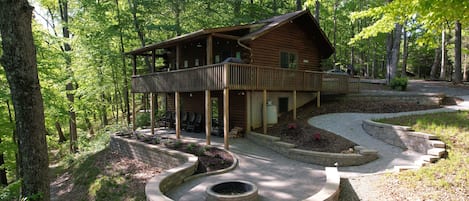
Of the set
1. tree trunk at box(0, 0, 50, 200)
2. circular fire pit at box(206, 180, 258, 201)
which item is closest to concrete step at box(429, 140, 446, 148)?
circular fire pit at box(206, 180, 258, 201)

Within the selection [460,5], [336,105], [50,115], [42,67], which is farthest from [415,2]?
[50,115]

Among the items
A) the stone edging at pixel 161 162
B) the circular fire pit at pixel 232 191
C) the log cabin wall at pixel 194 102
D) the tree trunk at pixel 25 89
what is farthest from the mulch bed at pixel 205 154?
the tree trunk at pixel 25 89

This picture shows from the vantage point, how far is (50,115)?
616 inches

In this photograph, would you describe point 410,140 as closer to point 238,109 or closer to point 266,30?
point 266,30

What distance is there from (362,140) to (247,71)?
5428mm

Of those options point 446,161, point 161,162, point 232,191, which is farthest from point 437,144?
point 161,162

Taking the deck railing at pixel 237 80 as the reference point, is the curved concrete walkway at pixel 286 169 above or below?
below

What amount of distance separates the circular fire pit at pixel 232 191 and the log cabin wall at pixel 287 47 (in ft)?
28.8

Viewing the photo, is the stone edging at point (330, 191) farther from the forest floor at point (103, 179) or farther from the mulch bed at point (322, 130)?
the forest floor at point (103, 179)

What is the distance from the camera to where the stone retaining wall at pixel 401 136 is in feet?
30.5

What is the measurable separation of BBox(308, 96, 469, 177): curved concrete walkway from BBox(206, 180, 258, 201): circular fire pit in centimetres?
329

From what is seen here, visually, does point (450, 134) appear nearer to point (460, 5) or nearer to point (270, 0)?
point (460, 5)

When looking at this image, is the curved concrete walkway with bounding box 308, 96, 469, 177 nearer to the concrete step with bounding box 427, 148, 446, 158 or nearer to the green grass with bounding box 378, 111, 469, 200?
the concrete step with bounding box 427, 148, 446, 158

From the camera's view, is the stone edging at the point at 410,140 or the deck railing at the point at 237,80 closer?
the stone edging at the point at 410,140
